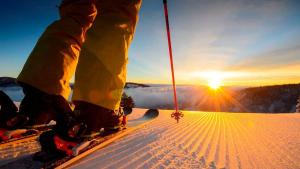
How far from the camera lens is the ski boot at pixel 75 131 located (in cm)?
118

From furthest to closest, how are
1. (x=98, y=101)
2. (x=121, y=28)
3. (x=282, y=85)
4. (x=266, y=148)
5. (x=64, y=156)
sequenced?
(x=282, y=85)
(x=266, y=148)
(x=121, y=28)
(x=98, y=101)
(x=64, y=156)

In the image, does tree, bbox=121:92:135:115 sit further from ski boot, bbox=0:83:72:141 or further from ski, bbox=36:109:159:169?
ski boot, bbox=0:83:72:141

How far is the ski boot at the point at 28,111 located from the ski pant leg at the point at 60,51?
0.08m

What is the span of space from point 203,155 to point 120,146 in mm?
633

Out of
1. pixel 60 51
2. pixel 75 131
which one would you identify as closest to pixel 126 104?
pixel 60 51

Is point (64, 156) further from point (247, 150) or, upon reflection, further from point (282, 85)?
point (282, 85)

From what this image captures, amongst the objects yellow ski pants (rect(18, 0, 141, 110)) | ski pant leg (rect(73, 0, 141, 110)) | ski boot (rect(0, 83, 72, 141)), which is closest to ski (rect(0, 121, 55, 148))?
ski boot (rect(0, 83, 72, 141))

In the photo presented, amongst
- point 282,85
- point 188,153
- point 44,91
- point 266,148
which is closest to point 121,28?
point 44,91

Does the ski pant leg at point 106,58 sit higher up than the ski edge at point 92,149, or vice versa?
the ski pant leg at point 106,58

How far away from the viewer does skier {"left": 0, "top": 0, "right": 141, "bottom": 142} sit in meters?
1.41

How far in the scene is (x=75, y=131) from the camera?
1.31 meters

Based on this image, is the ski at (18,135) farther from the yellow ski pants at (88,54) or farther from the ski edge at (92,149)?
the ski edge at (92,149)

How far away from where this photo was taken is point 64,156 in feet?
3.99

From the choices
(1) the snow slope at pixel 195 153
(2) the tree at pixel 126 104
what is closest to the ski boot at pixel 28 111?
(1) the snow slope at pixel 195 153
